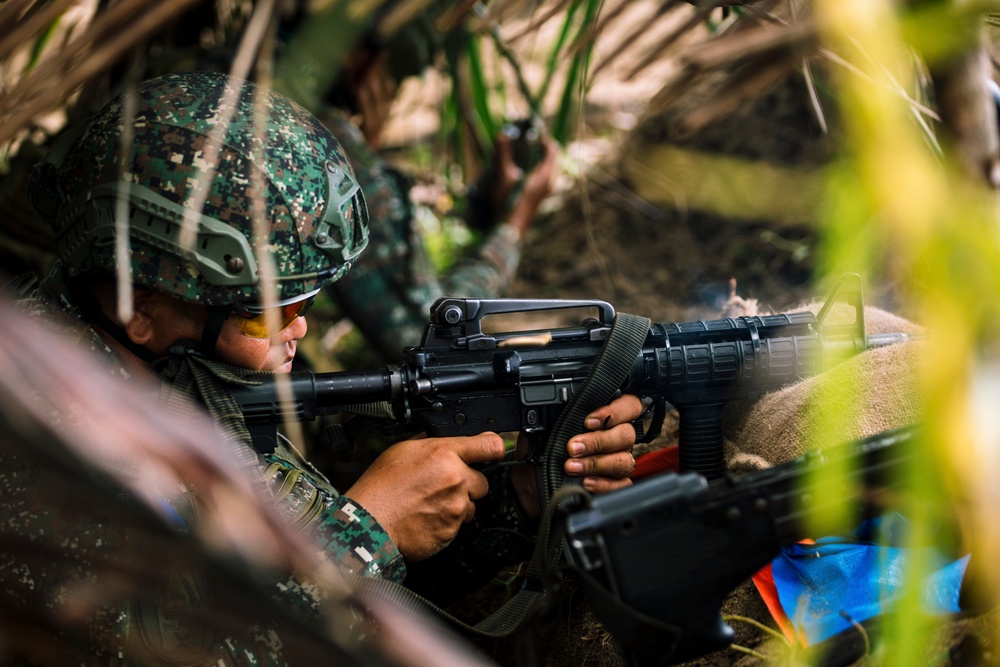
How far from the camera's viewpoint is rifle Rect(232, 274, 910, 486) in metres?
2.06

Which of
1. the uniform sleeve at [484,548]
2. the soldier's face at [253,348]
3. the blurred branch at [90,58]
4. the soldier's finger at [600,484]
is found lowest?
the uniform sleeve at [484,548]

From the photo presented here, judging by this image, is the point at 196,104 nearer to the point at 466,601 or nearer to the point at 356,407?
the point at 356,407

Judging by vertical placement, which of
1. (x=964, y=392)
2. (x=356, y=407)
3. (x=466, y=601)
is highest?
(x=964, y=392)

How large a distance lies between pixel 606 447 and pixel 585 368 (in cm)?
19

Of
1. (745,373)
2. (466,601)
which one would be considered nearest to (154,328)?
(466,601)

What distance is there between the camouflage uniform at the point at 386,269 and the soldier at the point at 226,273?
3.73 feet

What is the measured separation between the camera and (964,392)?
0.96 metres

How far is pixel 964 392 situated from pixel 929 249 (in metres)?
0.18

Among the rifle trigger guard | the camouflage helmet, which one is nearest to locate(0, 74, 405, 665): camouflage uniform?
the camouflage helmet

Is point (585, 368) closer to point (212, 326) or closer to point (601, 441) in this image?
point (601, 441)

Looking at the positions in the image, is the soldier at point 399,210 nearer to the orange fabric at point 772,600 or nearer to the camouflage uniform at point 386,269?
the camouflage uniform at point 386,269

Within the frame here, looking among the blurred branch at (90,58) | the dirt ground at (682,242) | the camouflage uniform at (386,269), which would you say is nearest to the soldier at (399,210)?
the camouflage uniform at (386,269)

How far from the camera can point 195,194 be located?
1.81 m

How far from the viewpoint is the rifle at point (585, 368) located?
6.77 feet
